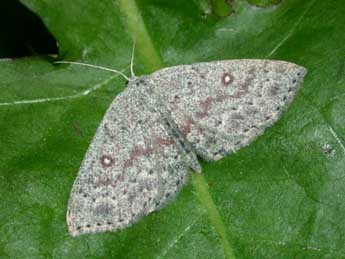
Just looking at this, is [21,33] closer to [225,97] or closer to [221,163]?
[225,97]

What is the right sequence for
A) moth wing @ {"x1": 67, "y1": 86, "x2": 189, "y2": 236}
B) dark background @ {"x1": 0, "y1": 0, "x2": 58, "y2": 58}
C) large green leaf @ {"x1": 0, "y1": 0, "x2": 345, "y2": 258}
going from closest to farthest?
large green leaf @ {"x1": 0, "y1": 0, "x2": 345, "y2": 258}, moth wing @ {"x1": 67, "y1": 86, "x2": 189, "y2": 236}, dark background @ {"x1": 0, "y1": 0, "x2": 58, "y2": 58}

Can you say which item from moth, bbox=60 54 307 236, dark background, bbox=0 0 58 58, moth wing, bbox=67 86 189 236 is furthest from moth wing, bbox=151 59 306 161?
dark background, bbox=0 0 58 58

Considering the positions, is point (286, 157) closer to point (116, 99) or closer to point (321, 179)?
point (321, 179)

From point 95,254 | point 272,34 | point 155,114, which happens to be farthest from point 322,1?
point 95,254

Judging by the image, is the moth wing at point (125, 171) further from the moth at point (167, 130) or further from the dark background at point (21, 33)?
the dark background at point (21, 33)

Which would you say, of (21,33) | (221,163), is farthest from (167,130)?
(21,33)

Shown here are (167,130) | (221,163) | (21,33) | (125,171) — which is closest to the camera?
(221,163)

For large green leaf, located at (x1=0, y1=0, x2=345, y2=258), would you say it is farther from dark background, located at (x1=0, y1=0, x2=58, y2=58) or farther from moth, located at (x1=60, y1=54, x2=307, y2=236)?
dark background, located at (x1=0, y1=0, x2=58, y2=58)
